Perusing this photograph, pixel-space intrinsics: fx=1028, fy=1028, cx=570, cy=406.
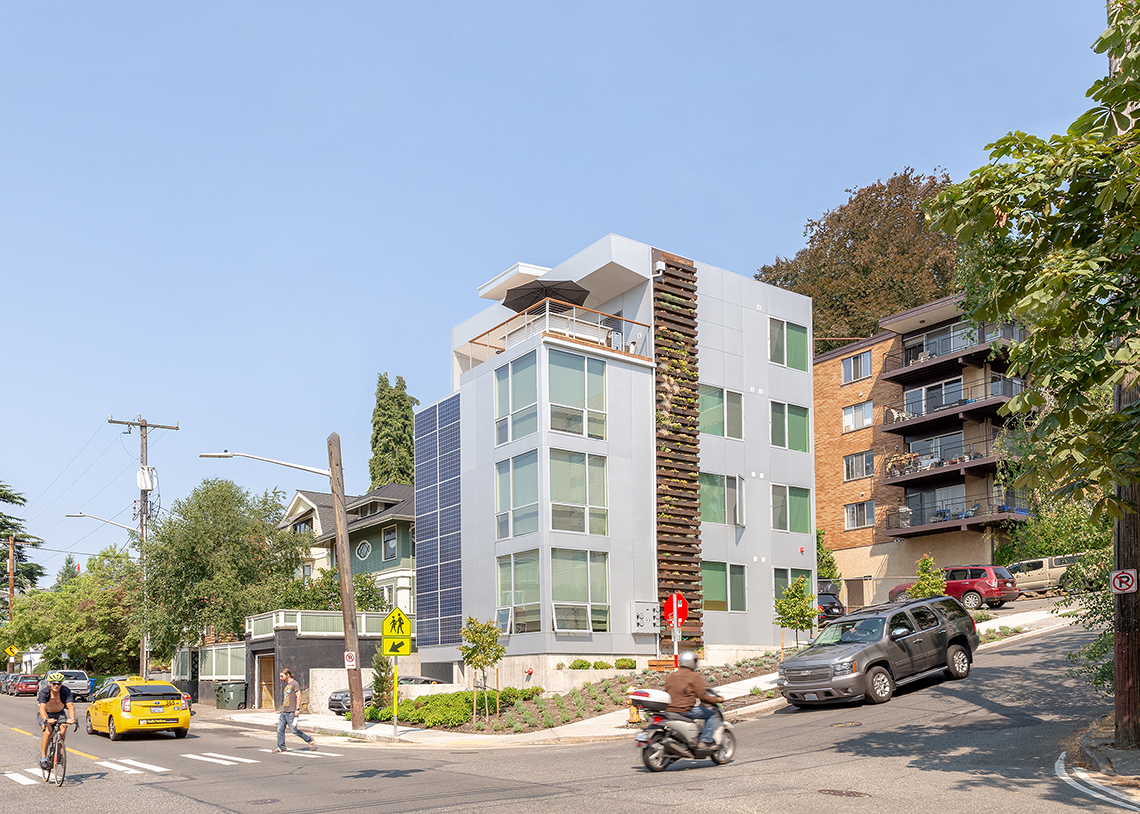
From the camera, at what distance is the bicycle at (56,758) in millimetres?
15375

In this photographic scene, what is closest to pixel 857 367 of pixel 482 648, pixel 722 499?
pixel 722 499

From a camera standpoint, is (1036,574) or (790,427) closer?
(790,427)

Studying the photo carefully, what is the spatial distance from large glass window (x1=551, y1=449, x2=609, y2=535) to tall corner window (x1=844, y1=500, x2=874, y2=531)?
890 inches

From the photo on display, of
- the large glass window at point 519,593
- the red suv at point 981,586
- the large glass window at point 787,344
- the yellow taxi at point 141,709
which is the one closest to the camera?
the yellow taxi at point 141,709

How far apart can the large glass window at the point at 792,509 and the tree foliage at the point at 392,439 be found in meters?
44.2

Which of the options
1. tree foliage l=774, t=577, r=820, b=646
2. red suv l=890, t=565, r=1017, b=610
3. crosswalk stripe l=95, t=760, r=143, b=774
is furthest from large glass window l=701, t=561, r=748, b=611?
crosswalk stripe l=95, t=760, r=143, b=774

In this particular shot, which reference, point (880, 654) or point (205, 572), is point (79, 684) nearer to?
point (205, 572)

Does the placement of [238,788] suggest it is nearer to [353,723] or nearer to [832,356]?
[353,723]

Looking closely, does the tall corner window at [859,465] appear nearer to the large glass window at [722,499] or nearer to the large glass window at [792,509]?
the large glass window at [792,509]

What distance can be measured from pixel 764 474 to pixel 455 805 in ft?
84.3

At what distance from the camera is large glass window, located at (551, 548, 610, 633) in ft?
97.7

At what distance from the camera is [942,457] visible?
46094mm

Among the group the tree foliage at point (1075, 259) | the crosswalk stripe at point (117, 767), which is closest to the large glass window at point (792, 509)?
the crosswalk stripe at point (117, 767)

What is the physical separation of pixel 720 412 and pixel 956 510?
16.1 metres
